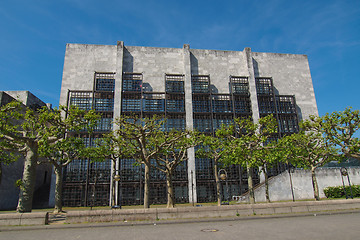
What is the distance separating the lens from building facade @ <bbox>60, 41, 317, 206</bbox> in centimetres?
3097

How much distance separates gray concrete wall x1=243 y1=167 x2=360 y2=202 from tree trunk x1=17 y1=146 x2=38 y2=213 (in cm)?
2218

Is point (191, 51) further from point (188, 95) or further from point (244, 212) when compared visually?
point (244, 212)

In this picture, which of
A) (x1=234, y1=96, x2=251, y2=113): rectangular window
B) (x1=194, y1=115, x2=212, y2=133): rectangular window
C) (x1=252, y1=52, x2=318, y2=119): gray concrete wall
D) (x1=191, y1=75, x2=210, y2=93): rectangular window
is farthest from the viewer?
(x1=252, y1=52, x2=318, y2=119): gray concrete wall

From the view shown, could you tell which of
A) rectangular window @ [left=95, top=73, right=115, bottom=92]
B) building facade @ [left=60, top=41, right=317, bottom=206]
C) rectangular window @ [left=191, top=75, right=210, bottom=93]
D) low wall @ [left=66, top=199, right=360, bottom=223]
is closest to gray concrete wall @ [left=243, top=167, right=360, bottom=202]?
building facade @ [left=60, top=41, right=317, bottom=206]

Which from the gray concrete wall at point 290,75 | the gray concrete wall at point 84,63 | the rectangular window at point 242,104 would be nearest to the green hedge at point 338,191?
the gray concrete wall at point 290,75

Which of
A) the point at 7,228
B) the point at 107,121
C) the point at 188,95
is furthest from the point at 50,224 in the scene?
the point at 188,95

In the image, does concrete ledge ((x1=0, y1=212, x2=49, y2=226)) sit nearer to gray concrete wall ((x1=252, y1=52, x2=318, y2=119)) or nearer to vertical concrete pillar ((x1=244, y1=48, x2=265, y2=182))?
vertical concrete pillar ((x1=244, y1=48, x2=265, y2=182))

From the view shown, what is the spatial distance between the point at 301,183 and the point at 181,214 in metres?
21.6

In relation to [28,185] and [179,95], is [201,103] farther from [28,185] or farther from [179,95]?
[28,185]

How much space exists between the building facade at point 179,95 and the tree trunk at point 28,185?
49.7ft

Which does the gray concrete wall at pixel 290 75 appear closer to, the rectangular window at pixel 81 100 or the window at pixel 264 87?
the window at pixel 264 87

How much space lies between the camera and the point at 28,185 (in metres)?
14.9

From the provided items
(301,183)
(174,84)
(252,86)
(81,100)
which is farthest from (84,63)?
(301,183)

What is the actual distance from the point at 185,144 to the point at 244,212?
7.85m
